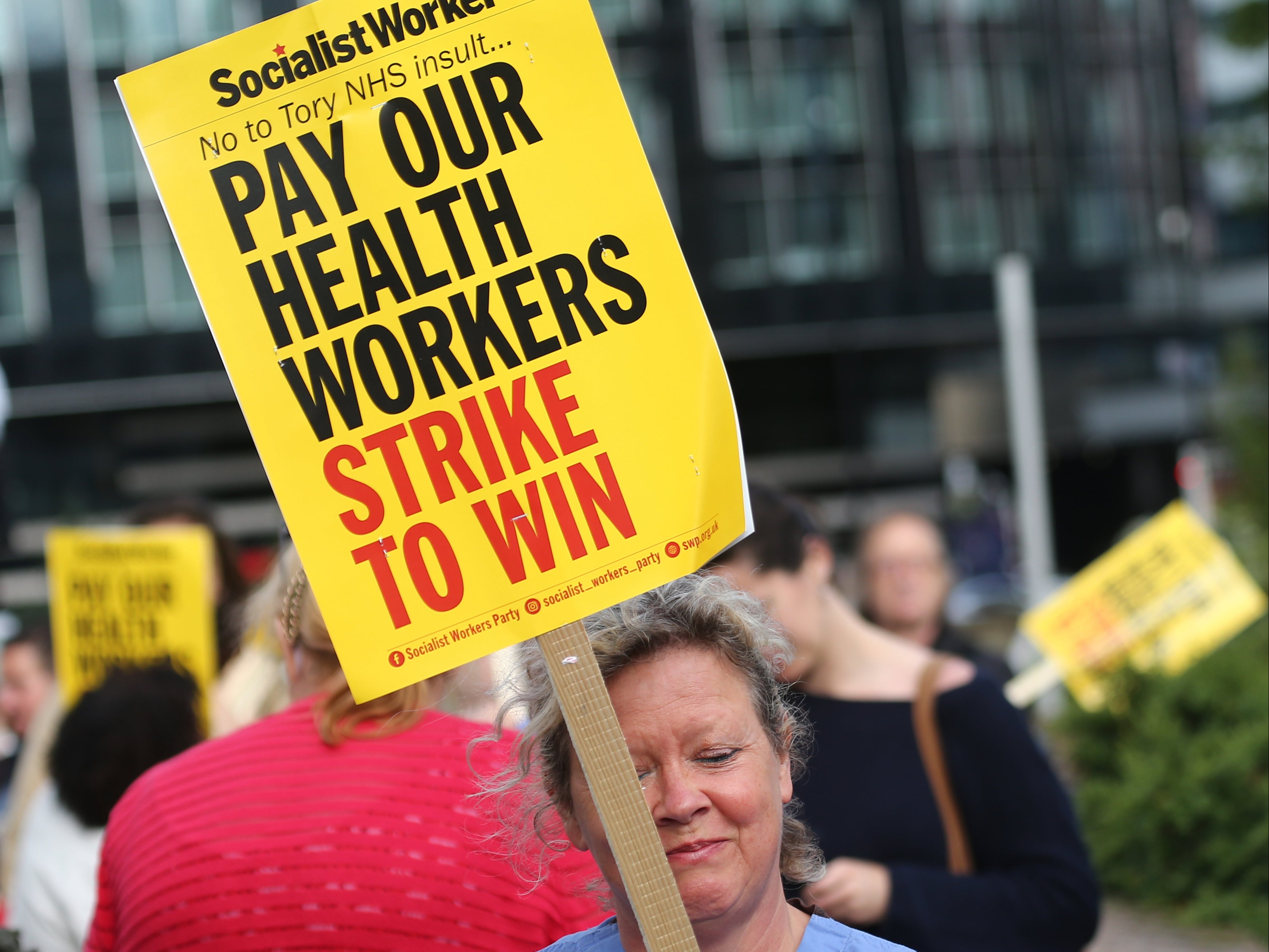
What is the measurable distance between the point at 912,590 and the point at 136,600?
257cm

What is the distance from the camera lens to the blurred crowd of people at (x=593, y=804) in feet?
5.06

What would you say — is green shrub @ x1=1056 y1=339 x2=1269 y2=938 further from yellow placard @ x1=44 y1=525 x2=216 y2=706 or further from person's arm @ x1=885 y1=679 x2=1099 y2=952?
yellow placard @ x1=44 y1=525 x2=216 y2=706

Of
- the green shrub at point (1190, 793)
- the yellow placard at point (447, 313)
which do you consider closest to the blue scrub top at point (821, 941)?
the yellow placard at point (447, 313)

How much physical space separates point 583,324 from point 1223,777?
5526 millimetres

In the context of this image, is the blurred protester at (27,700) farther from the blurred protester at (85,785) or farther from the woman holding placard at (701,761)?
the woman holding placard at (701,761)

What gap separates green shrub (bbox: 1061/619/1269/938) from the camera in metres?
6.14

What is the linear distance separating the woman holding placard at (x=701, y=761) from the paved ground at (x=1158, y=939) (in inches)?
188

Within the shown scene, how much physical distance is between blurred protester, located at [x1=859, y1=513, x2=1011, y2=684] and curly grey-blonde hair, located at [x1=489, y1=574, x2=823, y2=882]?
2.65 meters

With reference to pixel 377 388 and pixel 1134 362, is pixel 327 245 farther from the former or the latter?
pixel 1134 362

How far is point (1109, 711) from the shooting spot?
7.12 m

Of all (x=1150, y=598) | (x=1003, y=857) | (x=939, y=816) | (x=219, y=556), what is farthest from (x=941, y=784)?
→ (x=1150, y=598)

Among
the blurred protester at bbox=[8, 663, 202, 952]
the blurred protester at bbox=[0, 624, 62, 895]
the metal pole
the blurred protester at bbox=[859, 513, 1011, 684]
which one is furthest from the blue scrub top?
the metal pole

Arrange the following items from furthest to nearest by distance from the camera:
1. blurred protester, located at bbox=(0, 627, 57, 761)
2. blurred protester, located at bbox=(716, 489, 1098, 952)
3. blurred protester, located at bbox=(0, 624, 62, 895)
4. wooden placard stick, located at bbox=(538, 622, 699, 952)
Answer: blurred protester, located at bbox=(0, 627, 57, 761) → blurred protester, located at bbox=(0, 624, 62, 895) → blurred protester, located at bbox=(716, 489, 1098, 952) → wooden placard stick, located at bbox=(538, 622, 699, 952)

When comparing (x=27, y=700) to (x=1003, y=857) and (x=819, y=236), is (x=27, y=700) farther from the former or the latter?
(x=819, y=236)
